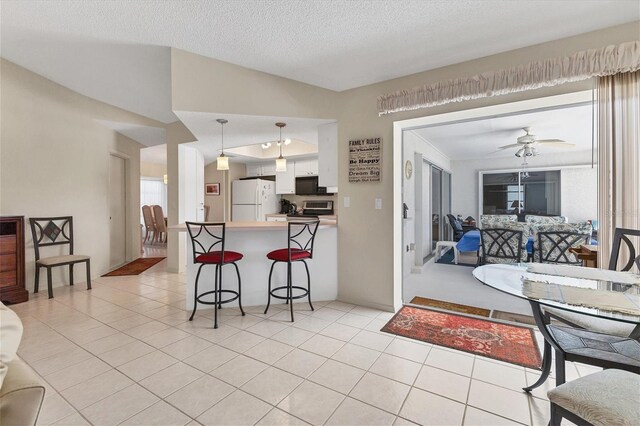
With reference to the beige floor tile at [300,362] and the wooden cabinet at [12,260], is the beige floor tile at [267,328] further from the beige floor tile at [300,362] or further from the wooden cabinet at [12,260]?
the wooden cabinet at [12,260]

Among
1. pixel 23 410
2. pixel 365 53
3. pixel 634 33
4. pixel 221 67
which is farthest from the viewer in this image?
pixel 221 67

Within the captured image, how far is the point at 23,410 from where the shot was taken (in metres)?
0.84

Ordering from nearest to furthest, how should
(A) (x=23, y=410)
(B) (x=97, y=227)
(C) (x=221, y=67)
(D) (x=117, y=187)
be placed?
(A) (x=23, y=410)
(C) (x=221, y=67)
(B) (x=97, y=227)
(D) (x=117, y=187)

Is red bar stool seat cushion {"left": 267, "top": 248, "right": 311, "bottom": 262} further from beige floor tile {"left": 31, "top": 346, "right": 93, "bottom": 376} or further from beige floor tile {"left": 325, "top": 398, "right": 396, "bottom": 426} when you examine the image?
beige floor tile {"left": 31, "top": 346, "right": 93, "bottom": 376}

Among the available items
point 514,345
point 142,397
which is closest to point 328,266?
point 514,345

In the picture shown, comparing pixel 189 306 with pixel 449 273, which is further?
pixel 449 273

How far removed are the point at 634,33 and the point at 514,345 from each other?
253 cm

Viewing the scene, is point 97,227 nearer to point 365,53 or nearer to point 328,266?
point 328,266

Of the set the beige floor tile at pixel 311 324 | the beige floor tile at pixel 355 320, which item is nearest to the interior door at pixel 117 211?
the beige floor tile at pixel 311 324

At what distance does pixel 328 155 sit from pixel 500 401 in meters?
2.80

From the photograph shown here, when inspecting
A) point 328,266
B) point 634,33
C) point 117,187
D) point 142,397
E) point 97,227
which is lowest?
point 142,397

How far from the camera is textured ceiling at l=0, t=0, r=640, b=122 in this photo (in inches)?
80.9

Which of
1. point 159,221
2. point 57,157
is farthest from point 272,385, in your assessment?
point 159,221

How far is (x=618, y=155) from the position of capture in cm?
210
